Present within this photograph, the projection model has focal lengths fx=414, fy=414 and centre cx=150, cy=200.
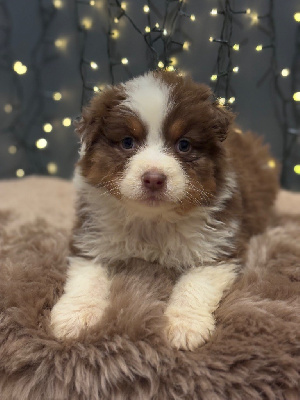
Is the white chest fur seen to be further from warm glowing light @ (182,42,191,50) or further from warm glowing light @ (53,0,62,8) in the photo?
warm glowing light @ (53,0,62,8)

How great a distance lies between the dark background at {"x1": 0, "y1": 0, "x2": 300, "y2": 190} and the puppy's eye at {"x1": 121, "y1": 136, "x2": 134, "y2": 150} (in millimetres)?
942

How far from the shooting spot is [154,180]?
1545mm

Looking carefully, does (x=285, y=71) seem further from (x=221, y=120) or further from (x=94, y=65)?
(x=221, y=120)

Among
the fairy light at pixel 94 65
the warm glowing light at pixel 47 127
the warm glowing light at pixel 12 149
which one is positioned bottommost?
the warm glowing light at pixel 12 149

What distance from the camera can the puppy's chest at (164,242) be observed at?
6.11ft

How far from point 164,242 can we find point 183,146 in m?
0.45

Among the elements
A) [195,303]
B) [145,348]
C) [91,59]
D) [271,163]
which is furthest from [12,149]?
[145,348]

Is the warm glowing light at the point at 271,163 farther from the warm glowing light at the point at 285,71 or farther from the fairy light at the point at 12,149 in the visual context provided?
the fairy light at the point at 12,149

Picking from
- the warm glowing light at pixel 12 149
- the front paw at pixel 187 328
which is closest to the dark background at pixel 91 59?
the warm glowing light at pixel 12 149

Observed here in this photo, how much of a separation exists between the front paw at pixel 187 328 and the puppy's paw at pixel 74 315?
0.27m

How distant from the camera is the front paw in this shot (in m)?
1.47

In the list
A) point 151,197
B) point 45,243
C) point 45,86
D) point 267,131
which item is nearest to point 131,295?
point 151,197

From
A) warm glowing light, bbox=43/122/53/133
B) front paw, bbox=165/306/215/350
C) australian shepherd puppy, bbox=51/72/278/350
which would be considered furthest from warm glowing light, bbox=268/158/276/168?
warm glowing light, bbox=43/122/53/133

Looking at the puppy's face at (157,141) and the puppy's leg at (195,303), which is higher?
the puppy's face at (157,141)
